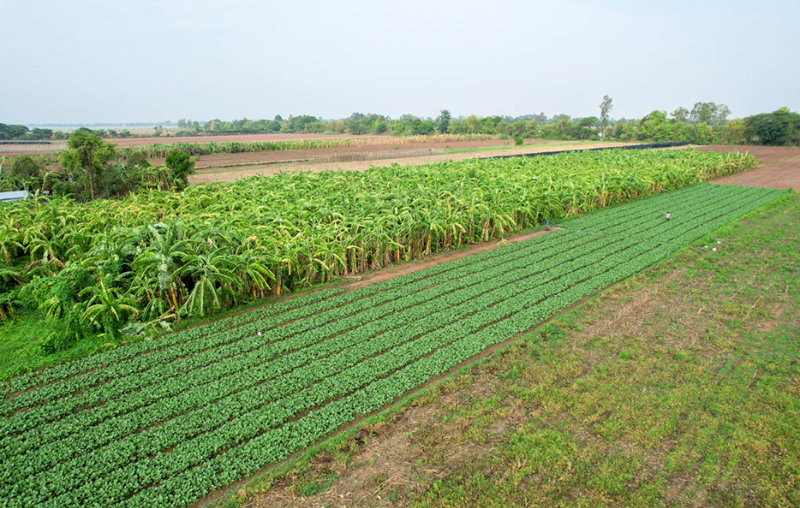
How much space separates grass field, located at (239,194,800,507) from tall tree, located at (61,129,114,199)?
1720cm

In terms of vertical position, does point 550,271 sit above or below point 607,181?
below

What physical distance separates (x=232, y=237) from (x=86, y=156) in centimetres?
1189

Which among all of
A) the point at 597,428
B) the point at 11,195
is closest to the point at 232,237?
the point at 597,428

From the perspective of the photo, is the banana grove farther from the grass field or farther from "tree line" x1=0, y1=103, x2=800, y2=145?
"tree line" x1=0, y1=103, x2=800, y2=145

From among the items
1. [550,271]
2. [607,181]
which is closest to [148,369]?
[550,271]

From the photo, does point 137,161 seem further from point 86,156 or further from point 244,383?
point 244,383

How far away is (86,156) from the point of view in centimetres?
1634

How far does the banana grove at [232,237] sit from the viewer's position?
738cm

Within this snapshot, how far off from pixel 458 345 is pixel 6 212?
11942 mm

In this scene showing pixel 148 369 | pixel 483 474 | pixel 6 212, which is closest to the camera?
pixel 483 474

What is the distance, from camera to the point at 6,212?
10727mm

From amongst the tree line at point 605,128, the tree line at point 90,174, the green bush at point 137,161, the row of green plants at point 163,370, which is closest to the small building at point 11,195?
the tree line at point 90,174

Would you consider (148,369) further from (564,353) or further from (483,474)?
(564,353)

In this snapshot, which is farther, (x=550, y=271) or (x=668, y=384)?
(x=550, y=271)
